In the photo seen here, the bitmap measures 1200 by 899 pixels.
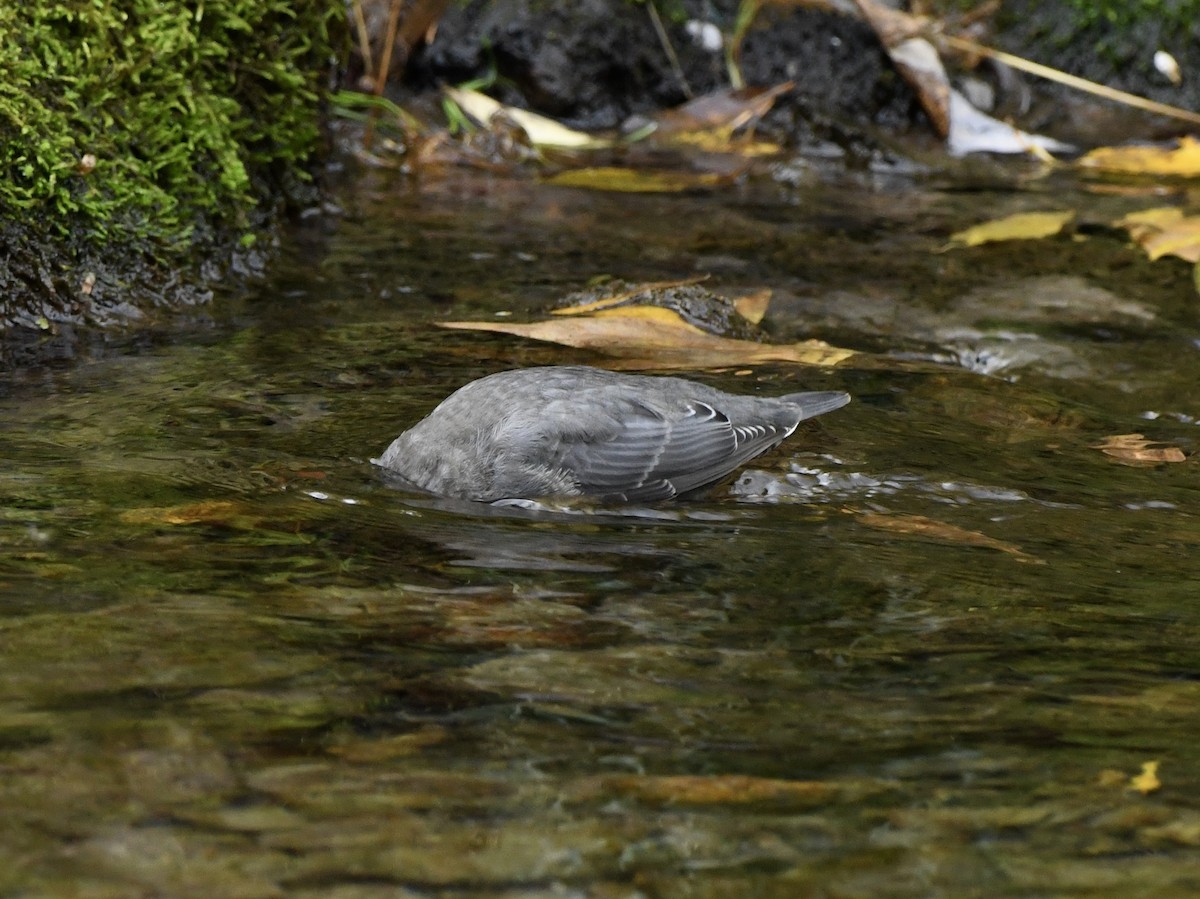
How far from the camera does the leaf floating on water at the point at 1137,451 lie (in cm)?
432

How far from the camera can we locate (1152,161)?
27.7ft

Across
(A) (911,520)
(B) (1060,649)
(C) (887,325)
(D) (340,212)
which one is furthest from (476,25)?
(B) (1060,649)

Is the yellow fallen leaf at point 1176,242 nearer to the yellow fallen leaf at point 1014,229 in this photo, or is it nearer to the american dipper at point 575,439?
the yellow fallen leaf at point 1014,229

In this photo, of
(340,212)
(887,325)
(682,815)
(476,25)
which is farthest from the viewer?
(476,25)

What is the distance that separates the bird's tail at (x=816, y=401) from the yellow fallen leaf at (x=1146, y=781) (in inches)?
80.0

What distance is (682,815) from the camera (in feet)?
7.18

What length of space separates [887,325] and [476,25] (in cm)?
413

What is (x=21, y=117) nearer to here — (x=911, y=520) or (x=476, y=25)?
(x=911, y=520)

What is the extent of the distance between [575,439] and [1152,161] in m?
5.71

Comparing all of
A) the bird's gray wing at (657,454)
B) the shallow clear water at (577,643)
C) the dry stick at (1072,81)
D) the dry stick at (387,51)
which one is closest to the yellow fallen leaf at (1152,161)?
the dry stick at (1072,81)

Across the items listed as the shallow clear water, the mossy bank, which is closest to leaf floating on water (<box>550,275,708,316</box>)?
the shallow clear water

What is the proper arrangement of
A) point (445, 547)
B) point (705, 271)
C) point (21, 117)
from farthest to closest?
point (705, 271)
point (21, 117)
point (445, 547)

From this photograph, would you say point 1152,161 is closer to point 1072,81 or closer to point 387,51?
point 1072,81

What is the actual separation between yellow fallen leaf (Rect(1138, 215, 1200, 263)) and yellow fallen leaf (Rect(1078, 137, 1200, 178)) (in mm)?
1525
